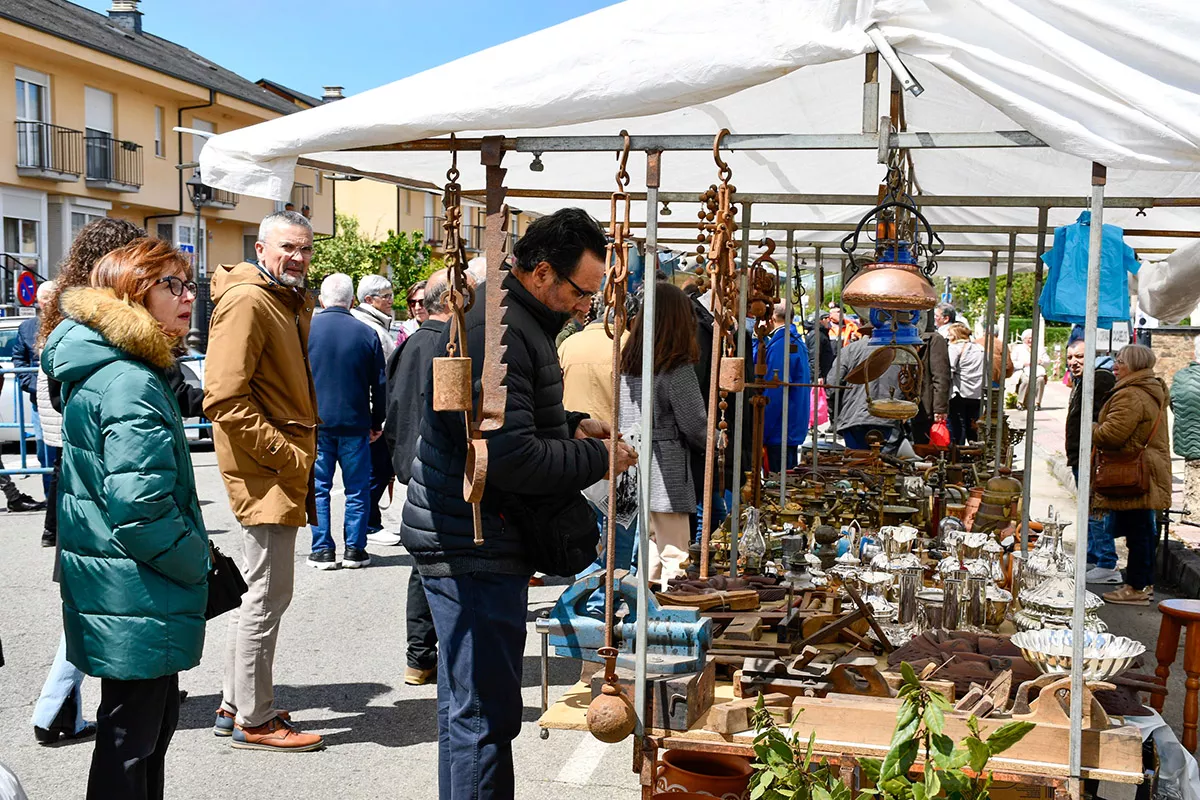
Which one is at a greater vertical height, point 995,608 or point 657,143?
point 657,143

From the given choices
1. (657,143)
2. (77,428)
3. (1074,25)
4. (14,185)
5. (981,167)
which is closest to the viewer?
(1074,25)

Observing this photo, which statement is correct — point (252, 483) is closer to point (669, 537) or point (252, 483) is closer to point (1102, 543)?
point (669, 537)

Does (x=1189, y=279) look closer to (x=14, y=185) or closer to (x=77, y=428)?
(x=77, y=428)

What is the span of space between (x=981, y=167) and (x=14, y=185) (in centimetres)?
2484

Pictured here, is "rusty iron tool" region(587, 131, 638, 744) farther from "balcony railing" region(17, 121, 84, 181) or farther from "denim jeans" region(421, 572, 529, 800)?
"balcony railing" region(17, 121, 84, 181)

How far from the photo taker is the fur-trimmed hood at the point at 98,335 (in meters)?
3.17

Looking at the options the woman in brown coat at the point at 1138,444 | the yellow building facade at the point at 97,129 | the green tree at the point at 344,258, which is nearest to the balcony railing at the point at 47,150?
the yellow building facade at the point at 97,129

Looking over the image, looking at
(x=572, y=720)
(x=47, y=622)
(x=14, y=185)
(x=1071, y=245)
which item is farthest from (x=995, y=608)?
(x=14, y=185)

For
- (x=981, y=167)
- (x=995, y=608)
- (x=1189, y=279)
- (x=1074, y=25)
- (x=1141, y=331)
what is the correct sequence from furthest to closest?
(x=1141, y=331)
(x=1189, y=279)
(x=981, y=167)
(x=995, y=608)
(x=1074, y=25)

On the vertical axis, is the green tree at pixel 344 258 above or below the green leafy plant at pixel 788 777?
above

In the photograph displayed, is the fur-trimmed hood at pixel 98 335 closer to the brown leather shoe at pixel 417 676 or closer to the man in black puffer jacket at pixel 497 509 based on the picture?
the man in black puffer jacket at pixel 497 509

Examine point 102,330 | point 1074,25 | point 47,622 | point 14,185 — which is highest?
point 14,185

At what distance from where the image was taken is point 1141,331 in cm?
1578

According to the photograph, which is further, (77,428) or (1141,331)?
(1141,331)
